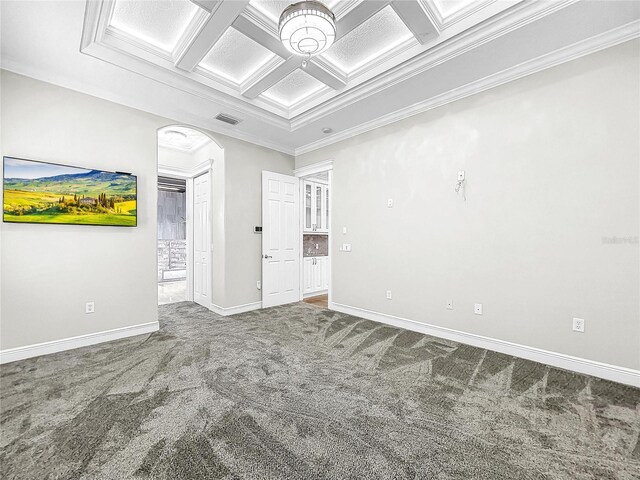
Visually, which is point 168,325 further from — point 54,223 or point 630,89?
point 630,89

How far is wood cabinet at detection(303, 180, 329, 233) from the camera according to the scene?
19.2 ft

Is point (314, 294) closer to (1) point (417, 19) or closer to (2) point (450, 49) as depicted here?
(2) point (450, 49)

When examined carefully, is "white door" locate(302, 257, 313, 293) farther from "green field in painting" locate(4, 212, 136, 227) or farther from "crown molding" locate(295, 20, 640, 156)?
"green field in painting" locate(4, 212, 136, 227)

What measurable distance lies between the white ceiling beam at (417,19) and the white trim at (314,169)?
245 centimetres

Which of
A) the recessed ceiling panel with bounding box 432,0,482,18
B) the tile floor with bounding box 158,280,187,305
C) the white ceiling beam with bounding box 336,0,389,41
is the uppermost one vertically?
the recessed ceiling panel with bounding box 432,0,482,18

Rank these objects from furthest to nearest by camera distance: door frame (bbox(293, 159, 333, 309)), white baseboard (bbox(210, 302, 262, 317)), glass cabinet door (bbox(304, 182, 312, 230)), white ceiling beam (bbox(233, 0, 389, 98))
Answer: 1. glass cabinet door (bbox(304, 182, 312, 230))
2. door frame (bbox(293, 159, 333, 309))
3. white baseboard (bbox(210, 302, 262, 317))
4. white ceiling beam (bbox(233, 0, 389, 98))

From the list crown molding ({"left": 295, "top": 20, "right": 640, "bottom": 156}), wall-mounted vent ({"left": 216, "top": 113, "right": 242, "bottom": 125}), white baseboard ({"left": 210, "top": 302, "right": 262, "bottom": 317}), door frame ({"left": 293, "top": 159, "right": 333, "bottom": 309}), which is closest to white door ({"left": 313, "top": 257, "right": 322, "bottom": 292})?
door frame ({"left": 293, "top": 159, "right": 333, "bottom": 309})

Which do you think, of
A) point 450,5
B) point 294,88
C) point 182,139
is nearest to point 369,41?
point 450,5

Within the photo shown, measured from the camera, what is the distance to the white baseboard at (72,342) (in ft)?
9.08

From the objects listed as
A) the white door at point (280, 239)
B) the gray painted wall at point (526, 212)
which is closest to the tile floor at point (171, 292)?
the white door at point (280, 239)

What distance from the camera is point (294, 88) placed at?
3.72m

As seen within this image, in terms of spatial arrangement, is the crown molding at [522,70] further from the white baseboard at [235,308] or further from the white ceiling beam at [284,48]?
the white baseboard at [235,308]

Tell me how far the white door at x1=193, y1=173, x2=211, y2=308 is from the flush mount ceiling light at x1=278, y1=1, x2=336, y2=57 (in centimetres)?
326

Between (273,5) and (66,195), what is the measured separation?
9.43 ft
